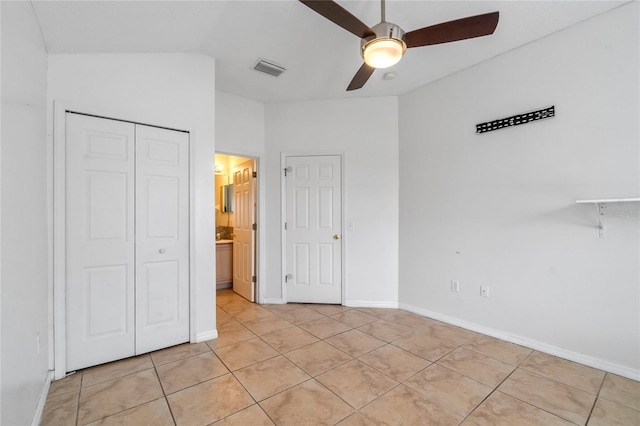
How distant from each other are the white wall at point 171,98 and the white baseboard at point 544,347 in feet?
8.50

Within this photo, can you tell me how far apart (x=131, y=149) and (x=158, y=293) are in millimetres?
1305

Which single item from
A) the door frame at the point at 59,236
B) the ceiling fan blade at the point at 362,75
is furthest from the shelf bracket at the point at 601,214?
the door frame at the point at 59,236

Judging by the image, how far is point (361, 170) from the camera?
3.81 meters

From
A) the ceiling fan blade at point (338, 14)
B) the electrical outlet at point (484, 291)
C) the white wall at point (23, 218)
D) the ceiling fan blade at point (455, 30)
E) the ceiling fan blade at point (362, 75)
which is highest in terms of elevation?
the ceiling fan blade at point (455, 30)

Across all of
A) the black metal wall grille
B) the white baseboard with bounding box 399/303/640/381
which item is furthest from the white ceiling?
the white baseboard with bounding box 399/303/640/381

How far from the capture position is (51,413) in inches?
68.5

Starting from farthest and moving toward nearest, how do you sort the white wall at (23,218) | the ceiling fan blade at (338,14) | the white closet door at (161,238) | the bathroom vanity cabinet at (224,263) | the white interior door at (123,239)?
1. the bathroom vanity cabinet at (224,263)
2. the white closet door at (161,238)
3. the white interior door at (123,239)
4. the ceiling fan blade at (338,14)
5. the white wall at (23,218)

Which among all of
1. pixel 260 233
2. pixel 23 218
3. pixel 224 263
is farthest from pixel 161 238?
pixel 224 263

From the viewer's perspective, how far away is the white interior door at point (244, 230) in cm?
403

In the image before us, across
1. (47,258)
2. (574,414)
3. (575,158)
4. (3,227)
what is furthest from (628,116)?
(47,258)

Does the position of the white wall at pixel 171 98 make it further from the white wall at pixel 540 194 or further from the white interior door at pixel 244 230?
the white wall at pixel 540 194

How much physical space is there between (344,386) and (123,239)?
2157mm

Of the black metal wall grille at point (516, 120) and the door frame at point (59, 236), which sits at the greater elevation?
the black metal wall grille at point (516, 120)

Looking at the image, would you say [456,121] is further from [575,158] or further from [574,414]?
[574,414]
